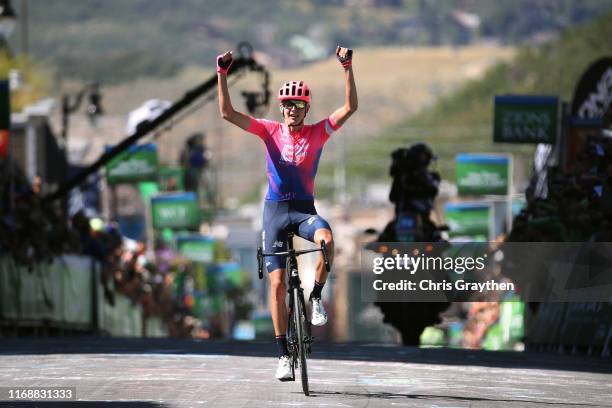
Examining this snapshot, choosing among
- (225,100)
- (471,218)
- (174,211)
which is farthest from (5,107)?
(471,218)

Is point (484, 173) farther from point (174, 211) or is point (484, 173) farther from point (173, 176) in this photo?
point (173, 176)

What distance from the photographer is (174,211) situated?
49.1 m

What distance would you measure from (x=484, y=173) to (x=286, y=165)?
101 ft

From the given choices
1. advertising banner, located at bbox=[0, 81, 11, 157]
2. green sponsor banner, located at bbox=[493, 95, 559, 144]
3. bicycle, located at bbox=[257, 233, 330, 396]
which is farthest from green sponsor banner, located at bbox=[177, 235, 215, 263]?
bicycle, located at bbox=[257, 233, 330, 396]

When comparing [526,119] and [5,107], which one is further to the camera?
[526,119]

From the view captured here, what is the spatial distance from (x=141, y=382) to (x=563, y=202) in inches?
344

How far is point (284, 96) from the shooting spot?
1420 centimetres

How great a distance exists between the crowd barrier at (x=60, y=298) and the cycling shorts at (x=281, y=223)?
10665 millimetres

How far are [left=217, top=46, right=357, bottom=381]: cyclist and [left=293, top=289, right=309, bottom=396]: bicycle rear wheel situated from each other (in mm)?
327

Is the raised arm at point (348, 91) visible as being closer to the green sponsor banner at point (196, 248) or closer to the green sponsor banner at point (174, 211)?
the green sponsor banner at point (174, 211)

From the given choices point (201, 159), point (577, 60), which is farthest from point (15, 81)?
point (577, 60)

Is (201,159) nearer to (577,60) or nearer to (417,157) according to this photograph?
(417,157)

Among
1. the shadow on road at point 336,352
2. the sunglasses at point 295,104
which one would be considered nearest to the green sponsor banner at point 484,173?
the shadow on road at point 336,352

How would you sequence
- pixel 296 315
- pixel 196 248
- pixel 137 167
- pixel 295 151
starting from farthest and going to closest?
pixel 196 248 < pixel 137 167 < pixel 295 151 < pixel 296 315
